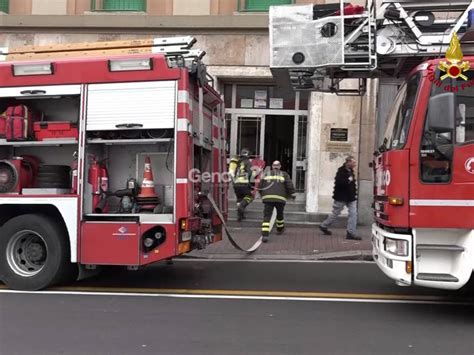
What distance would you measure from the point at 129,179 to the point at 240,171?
20.1ft

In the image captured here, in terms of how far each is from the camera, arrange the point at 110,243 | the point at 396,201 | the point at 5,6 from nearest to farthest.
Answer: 1. the point at 396,201
2. the point at 110,243
3. the point at 5,6

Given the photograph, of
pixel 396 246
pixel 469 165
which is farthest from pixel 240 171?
pixel 469 165

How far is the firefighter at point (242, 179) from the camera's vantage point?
43.4ft

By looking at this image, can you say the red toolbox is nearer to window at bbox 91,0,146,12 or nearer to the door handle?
the door handle

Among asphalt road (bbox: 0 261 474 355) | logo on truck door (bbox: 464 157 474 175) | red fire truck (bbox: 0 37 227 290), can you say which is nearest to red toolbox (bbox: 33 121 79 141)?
red fire truck (bbox: 0 37 227 290)

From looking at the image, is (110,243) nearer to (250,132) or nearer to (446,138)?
(446,138)

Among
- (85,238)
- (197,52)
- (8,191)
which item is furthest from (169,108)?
(8,191)

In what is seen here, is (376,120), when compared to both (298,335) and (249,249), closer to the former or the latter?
(249,249)

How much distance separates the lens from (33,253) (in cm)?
721

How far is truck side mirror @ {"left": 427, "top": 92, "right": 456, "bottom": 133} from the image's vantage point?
5281 mm

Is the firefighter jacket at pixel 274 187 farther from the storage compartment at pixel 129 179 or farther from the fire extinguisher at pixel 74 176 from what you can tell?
the fire extinguisher at pixel 74 176

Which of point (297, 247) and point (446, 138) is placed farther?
point (297, 247)

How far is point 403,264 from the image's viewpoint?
5602 mm

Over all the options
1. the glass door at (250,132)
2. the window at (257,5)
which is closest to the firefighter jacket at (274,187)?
the glass door at (250,132)
